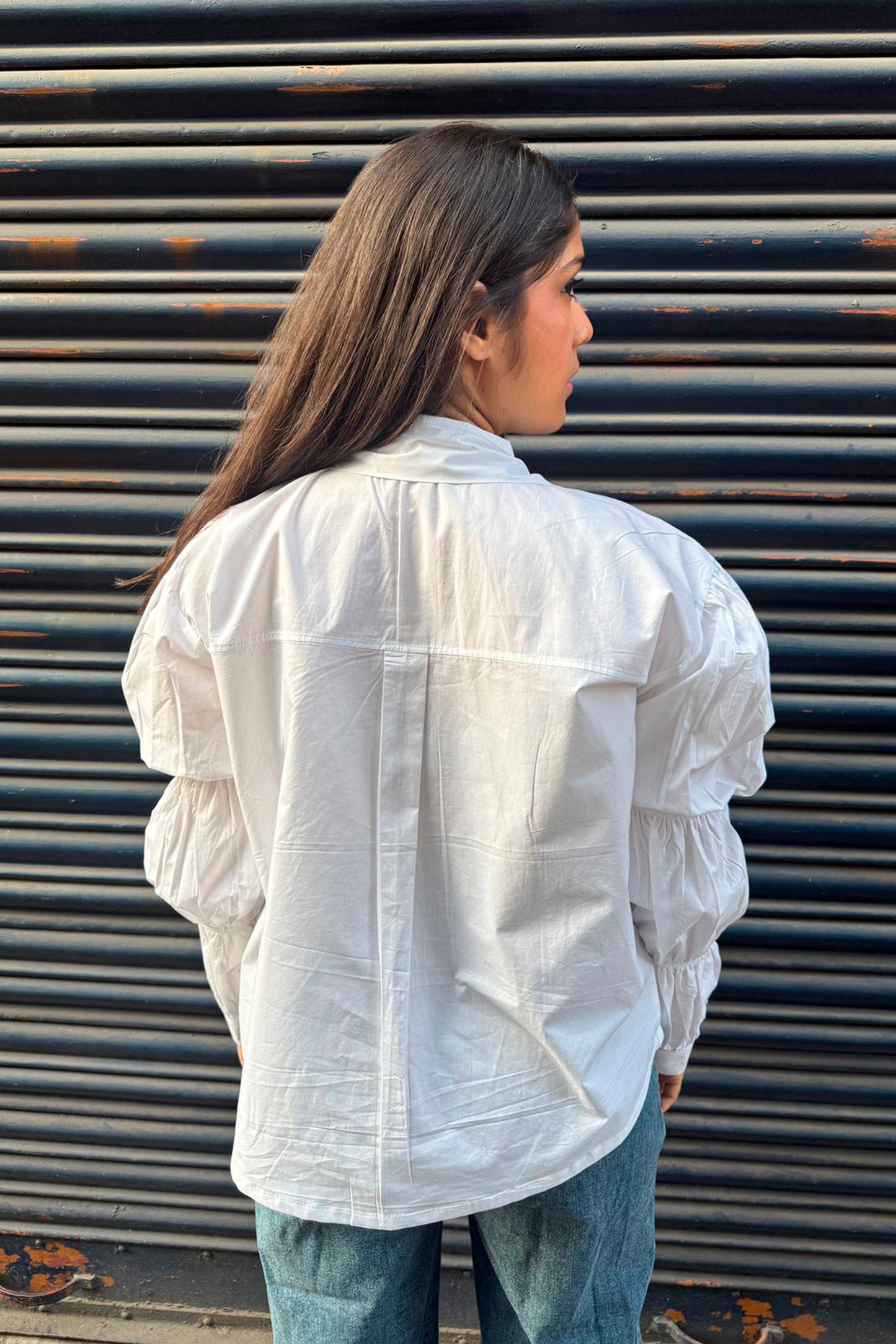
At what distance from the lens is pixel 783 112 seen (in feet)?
6.34

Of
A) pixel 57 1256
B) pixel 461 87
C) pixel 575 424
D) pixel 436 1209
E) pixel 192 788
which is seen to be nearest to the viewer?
pixel 436 1209

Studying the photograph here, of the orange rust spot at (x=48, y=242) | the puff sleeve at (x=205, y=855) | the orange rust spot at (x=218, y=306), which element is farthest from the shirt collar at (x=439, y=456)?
the orange rust spot at (x=48, y=242)

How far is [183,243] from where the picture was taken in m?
2.10

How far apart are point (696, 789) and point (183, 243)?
1.55m

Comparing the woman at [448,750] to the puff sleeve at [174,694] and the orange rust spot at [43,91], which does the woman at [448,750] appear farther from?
the orange rust spot at [43,91]

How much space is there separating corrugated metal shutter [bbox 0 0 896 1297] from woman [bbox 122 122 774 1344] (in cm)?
79

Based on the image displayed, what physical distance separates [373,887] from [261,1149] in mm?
383

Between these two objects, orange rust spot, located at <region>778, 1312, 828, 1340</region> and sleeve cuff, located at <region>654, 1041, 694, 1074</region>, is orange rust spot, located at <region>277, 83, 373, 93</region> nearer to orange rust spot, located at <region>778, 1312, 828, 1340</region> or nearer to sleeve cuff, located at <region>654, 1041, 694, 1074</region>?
sleeve cuff, located at <region>654, 1041, 694, 1074</region>

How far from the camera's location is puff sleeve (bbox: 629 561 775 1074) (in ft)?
3.96

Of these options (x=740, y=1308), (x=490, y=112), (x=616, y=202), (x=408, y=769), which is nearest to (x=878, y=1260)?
(x=740, y=1308)

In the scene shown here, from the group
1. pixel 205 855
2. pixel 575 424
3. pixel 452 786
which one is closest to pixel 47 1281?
pixel 205 855

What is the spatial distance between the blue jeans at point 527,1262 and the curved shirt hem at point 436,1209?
3cm

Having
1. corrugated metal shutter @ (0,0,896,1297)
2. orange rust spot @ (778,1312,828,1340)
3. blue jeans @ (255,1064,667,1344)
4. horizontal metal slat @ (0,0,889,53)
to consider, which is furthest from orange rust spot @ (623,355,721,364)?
orange rust spot @ (778,1312,828,1340)

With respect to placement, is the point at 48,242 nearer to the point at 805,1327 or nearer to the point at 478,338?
the point at 478,338
